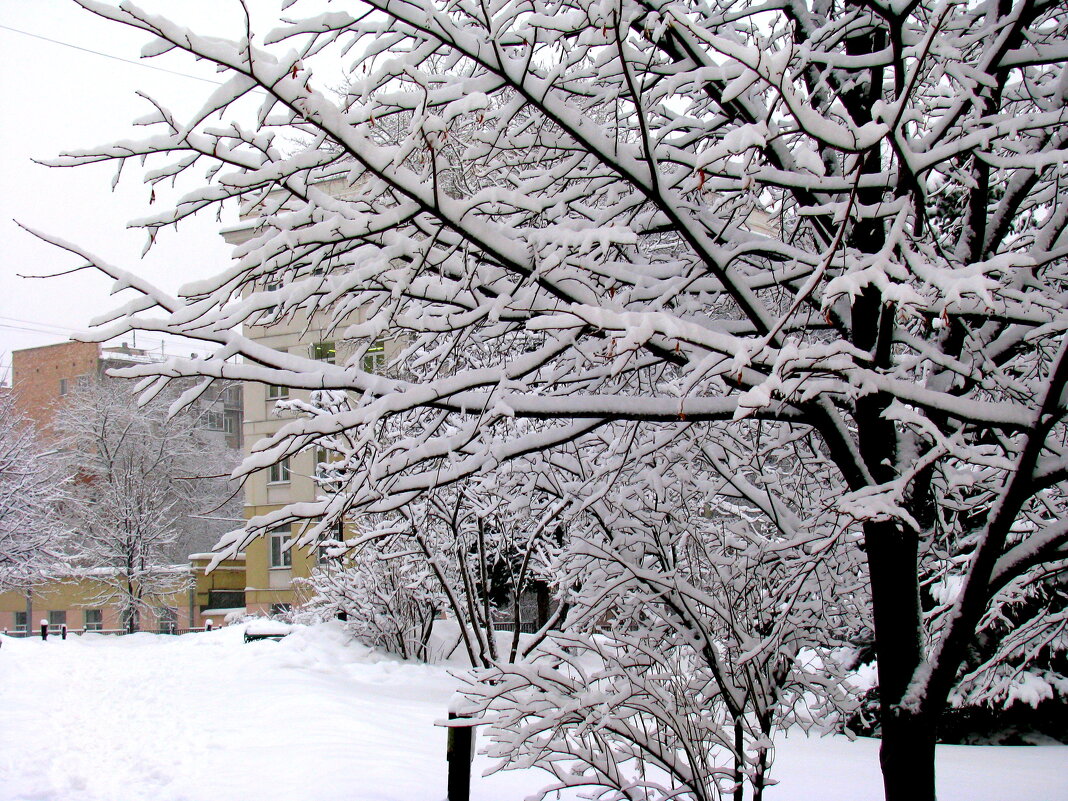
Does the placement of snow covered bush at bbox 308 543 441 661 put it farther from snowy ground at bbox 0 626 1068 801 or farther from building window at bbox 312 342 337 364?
building window at bbox 312 342 337 364

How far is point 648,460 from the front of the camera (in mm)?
3988

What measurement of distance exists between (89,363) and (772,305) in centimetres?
4224

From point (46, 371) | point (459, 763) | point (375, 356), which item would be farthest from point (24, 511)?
point (46, 371)

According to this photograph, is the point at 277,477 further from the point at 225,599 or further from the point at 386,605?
the point at 386,605

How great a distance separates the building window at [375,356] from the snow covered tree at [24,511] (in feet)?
34.8

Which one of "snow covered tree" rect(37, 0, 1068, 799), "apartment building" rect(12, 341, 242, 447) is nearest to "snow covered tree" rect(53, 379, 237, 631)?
"apartment building" rect(12, 341, 242, 447)

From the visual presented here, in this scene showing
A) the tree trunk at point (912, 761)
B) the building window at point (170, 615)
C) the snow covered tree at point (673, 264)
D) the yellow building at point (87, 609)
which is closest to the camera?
the snow covered tree at point (673, 264)

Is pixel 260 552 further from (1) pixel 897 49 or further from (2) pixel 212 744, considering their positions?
(1) pixel 897 49

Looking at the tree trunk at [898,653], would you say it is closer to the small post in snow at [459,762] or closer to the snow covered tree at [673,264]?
the snow covered tree at [673,264]

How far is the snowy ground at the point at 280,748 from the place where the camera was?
6004 mm

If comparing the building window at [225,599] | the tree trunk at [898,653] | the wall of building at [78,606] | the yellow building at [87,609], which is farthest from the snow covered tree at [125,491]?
the tree trunk at [898,653]

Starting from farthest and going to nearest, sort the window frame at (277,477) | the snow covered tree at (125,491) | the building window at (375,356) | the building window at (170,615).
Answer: the building window at (170,615), the snow covered tree at (125,491), the window frame at (277,477), the building window at (375,356)

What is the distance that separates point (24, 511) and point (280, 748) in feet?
58.3

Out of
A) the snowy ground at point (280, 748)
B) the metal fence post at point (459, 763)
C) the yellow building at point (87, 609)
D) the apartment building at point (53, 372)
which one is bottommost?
the yellow building at point (87, 609)
